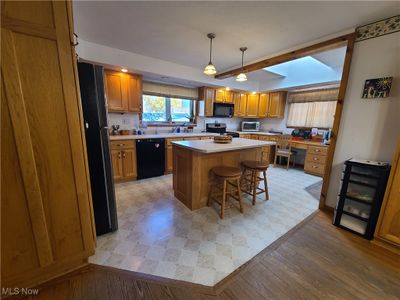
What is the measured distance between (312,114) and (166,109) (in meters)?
4.21

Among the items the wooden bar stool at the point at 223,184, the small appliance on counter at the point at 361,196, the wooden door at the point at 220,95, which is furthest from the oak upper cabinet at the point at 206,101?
the small appliance on counter at the point at 361,196

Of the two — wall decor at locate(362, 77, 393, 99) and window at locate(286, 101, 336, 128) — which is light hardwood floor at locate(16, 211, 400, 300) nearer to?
wall decor at locate(362, 77, 393, 99)

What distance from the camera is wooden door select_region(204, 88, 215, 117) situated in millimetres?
4875

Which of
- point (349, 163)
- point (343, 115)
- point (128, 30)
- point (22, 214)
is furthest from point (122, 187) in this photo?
point (343, 115)

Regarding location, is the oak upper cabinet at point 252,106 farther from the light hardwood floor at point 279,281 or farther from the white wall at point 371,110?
the light hardwood floor at point 279,281

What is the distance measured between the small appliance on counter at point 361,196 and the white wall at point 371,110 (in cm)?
24

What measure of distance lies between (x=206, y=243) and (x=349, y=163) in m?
1.98

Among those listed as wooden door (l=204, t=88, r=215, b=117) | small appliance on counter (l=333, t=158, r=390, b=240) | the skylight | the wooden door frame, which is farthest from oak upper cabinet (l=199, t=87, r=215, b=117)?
small appliance on counter (l=333, t=158, r=390, b=240)

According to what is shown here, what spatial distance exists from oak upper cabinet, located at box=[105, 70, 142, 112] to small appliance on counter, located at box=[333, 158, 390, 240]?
153 inches

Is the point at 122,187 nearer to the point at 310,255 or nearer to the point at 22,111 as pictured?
the point at 22,111

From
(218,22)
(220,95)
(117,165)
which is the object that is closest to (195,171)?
(117,165)

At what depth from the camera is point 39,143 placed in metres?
1.19

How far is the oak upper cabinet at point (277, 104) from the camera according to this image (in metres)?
5.38

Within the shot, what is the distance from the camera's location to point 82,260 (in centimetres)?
152
